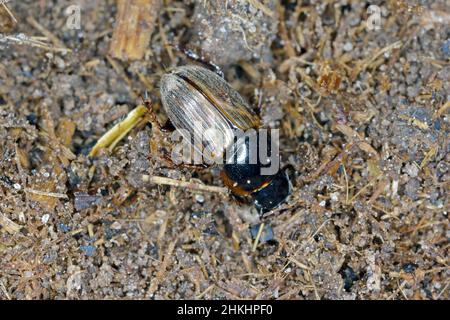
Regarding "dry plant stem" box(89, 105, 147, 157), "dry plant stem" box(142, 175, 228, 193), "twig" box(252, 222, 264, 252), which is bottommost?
"twig" box(252, 222, 264, 252)

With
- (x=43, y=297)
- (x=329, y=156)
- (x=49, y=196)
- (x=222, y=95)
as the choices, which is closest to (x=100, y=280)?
(x=43, y=297)

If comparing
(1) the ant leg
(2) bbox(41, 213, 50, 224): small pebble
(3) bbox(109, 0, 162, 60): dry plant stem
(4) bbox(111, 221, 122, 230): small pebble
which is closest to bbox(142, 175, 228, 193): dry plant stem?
(4) bbox(111, 221, 122, 230): small pebble

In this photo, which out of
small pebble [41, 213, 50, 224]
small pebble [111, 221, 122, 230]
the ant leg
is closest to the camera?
small pebble [41, 213, 50, 224]

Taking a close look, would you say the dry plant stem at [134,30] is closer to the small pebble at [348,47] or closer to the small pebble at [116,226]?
the small pebble at [116,226]

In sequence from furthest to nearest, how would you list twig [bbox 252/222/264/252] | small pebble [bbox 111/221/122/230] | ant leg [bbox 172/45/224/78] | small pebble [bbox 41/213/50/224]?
1. ant leg [bbox 172/45/224/78]
2. twig [bbox 252/222/264/252]
3. small pebble [bbox 111/221/122/230]
4. small pebble [bbox 41/213/50/224]

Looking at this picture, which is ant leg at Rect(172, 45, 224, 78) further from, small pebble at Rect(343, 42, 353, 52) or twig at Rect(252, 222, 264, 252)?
twig at Rect(252, 222, 264, 252)
